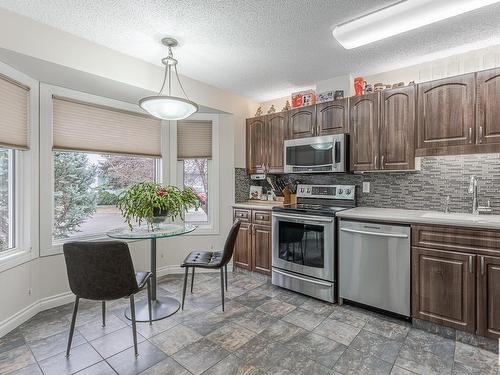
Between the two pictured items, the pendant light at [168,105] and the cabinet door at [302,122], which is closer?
Result: the pendant light at [168,105]

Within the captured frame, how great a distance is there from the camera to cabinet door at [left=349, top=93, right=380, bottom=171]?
2.87 metres

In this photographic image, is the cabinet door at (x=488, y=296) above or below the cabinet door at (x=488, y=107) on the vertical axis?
below

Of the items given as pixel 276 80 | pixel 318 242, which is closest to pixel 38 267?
pixel 318 242

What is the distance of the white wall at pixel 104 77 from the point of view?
83.8 inches

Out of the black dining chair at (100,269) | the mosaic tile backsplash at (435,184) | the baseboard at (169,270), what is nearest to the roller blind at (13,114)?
the black dining chair at (100,269)

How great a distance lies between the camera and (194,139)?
3.80m

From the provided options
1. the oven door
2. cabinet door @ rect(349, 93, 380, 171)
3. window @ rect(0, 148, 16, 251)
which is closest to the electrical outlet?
cabinet door @ rect(349, 93, 380, 171)

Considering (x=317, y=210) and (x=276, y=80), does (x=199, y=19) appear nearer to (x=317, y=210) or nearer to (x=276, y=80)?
(x=276, y=80)

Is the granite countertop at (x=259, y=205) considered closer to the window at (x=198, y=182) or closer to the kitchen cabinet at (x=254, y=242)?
the kitchen cabinet at (x=254, y=242)

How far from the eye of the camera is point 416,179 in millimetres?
2893

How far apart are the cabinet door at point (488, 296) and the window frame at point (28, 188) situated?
380 cm

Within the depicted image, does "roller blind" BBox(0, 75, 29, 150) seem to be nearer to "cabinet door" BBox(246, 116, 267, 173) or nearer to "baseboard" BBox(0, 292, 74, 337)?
"baseboard" BBox(0, 292, 74, 337)

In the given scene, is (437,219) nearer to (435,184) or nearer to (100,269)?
(435,184)

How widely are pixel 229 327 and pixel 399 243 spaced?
1646mm
